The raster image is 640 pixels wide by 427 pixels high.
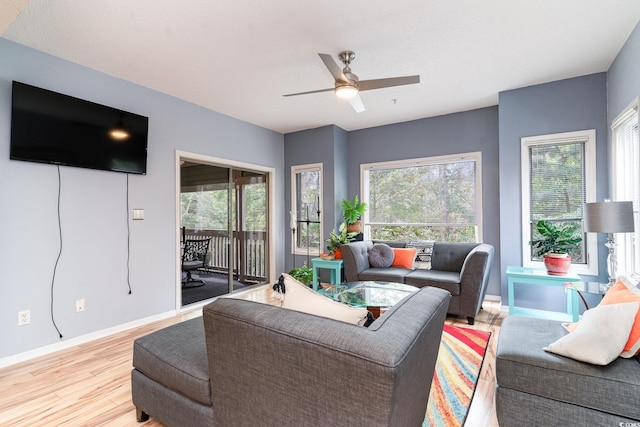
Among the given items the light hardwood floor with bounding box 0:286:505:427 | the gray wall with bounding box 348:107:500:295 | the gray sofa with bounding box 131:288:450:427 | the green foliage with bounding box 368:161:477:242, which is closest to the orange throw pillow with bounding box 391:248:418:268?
the green foliage with bounding box 368:161:477:242

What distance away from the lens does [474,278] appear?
3.32 metres

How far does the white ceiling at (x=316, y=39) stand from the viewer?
7.23 ft

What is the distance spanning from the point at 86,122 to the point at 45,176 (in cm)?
62

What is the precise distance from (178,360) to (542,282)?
10.8 feet

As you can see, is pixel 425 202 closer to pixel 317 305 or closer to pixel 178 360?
pixel 317 305

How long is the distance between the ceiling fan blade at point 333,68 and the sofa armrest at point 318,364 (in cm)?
184

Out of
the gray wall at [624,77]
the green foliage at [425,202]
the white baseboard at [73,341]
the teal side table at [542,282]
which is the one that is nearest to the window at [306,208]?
the green foliage at [425,202]

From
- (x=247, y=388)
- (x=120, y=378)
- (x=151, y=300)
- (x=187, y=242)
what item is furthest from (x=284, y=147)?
(x=247, y=388)

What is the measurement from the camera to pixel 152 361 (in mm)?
1668

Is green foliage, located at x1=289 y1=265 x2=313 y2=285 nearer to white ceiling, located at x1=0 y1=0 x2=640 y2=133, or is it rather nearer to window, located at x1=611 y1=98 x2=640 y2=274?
white ceiling, located at x1=0 y1=0 x2=640 y2=133

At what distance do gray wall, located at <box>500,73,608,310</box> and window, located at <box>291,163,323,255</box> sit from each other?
272 cm

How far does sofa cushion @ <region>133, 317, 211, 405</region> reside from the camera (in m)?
1.43

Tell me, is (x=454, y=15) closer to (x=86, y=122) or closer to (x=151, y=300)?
(x=86, y=122)

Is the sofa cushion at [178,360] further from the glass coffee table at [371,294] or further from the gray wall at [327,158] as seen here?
the gray wall at [327,158]
